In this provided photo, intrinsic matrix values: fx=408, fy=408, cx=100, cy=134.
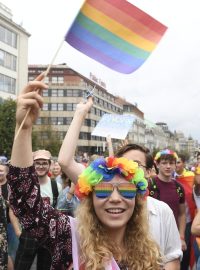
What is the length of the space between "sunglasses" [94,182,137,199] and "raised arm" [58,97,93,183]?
1.43 feet

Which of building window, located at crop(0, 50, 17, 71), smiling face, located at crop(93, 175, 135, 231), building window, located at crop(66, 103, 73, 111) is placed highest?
building window, located at crop(0, 50, 17, 71)

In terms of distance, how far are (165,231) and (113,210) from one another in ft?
2.59

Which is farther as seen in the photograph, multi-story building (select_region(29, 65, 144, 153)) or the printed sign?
multi-story building (select_region(29, 65, 144, 153))

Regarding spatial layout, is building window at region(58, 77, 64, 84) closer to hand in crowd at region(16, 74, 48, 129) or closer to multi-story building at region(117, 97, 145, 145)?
multi-story building at region(117, 97, 145, 145)

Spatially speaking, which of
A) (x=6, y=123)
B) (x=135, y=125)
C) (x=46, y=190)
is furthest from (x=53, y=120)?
(x=46, y=190)

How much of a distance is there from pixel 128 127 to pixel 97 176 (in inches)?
124

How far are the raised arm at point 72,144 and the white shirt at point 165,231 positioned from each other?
1.95ft

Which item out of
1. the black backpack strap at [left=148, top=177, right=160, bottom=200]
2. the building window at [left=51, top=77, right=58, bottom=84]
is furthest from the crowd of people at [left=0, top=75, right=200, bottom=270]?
the building window at [left=51, top=77, right=58, bottom=84]

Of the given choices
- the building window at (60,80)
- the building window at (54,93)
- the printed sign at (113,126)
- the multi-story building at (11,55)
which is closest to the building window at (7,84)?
the multi-story building at (11,55)

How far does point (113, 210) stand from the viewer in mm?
2100

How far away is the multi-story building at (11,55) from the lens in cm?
4547

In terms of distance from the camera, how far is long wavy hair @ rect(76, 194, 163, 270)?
77.6 inches

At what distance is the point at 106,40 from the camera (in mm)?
3086

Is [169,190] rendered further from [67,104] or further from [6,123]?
[67,104]
